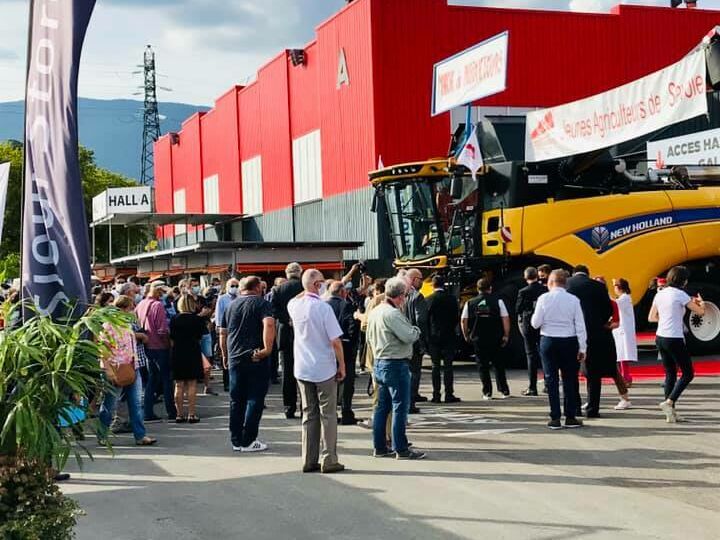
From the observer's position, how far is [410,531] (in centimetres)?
650

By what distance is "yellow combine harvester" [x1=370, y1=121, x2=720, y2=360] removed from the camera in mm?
17453

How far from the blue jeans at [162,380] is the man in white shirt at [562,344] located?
4.88m

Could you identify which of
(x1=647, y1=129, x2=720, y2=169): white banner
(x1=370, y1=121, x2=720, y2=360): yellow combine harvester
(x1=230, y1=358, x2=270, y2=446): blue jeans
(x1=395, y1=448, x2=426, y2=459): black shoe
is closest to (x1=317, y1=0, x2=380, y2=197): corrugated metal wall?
(x1=647, y1=129, x2=720, y2=169): white banner

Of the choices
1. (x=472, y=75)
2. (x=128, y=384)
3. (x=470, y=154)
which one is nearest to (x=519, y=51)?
(x=472, y=75)

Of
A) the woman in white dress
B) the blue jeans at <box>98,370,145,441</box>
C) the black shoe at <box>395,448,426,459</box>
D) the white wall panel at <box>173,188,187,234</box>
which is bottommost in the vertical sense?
the black shoe at <box>395,448,426,459</box>

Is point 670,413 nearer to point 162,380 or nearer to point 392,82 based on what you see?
point 162,380

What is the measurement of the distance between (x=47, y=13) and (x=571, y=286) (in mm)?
7570

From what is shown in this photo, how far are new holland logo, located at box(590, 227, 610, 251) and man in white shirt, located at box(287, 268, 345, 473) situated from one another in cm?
1005

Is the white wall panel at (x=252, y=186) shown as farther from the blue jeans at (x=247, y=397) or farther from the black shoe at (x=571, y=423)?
the blue jeans at (x=247, y=397)

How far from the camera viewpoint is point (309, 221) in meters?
35.8

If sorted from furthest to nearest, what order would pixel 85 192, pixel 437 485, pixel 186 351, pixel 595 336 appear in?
1. pixel 85 192
2. pixel 186 351
3. pixel 595 336
4. pixel 437 485

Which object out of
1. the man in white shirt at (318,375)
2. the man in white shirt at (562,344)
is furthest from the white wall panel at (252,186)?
the man in white shirt at (318,375)

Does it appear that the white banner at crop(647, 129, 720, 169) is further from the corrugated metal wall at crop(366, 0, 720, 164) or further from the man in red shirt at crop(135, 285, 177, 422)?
the man in red shirt at crop(135, 285, 177, 422)

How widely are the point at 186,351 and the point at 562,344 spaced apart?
466 centimetres
